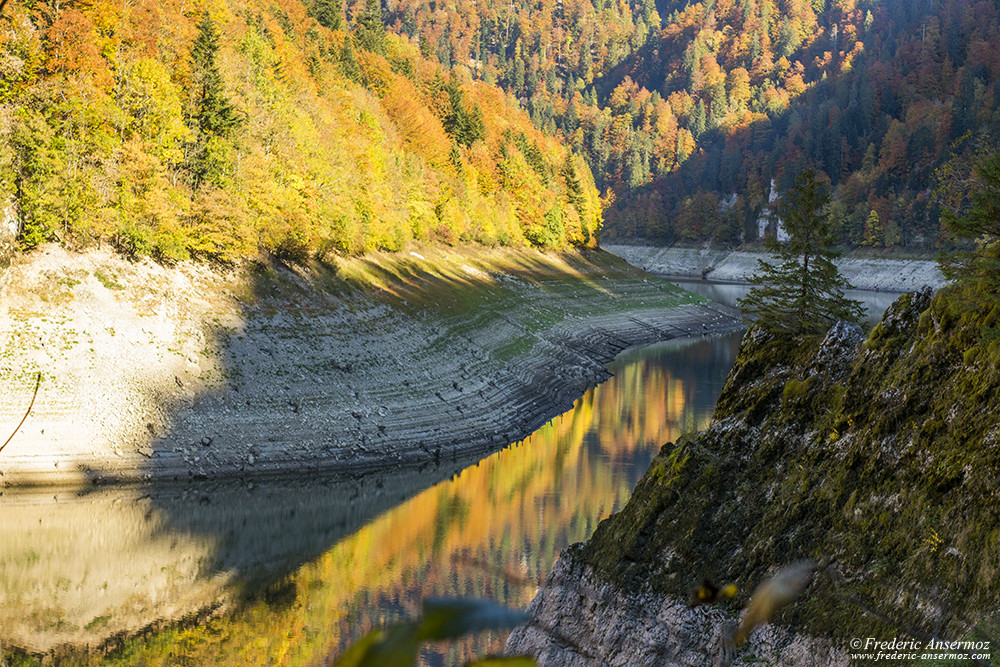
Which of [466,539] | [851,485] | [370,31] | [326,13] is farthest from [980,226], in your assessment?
[370,31]

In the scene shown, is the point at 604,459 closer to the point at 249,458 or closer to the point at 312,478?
the point at 312,478

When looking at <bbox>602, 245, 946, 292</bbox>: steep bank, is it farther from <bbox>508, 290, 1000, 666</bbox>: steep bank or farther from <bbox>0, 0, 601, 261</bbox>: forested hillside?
<bbox>508, 290, 1000, 666</bbox>: steep bank

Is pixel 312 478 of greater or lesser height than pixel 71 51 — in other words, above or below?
below

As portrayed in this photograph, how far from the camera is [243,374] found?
36281 millimetres

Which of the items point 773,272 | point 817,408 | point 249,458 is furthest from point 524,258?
point 817,408

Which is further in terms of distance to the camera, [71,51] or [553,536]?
[71,51]

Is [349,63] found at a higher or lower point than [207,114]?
higher

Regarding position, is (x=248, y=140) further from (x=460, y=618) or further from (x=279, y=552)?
(x=460, y=618)

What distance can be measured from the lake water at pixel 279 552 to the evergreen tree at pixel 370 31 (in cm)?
7491

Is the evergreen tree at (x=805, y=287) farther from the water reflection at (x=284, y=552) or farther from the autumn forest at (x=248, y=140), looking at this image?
the water reflection at (x=284, y=552)

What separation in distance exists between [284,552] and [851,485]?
17112 mm

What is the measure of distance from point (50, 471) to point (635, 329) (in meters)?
55.8

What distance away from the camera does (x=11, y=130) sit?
3509 cm

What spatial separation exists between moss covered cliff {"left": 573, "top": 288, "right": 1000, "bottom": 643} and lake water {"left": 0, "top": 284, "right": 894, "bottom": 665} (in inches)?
141
